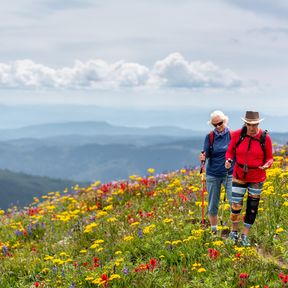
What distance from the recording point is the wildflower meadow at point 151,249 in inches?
251

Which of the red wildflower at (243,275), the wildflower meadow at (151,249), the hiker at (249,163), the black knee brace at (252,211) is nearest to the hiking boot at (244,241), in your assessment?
the hiker at (249,163)

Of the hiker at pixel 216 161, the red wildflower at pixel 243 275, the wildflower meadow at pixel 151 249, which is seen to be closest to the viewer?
the red wildflower at pixel 243 275

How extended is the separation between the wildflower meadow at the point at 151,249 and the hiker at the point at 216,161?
1.66 feet

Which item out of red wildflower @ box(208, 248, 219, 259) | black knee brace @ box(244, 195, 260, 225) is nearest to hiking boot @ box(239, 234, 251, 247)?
black knee brace @ box(244, 195, 260, 225)

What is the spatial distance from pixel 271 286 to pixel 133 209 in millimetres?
6052

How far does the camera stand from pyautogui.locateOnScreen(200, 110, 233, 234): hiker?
27.0ft

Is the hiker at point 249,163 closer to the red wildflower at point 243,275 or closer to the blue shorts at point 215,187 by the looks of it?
the blue shorts at point 215,187

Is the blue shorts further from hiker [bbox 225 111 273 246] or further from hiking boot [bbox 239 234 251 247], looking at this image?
hiking boot [bbox 239 234 251 247]

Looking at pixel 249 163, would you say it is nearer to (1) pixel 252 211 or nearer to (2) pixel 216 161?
(1) pixel 252 211

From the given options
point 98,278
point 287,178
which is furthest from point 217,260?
point 287,178

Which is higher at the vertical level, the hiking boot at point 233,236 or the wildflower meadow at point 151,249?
the hiking boot at point 233,236

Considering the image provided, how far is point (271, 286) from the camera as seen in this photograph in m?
5.60

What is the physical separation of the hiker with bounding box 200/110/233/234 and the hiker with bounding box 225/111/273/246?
2.30 ft

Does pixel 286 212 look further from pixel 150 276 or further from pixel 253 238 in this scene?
pixel 150 276
